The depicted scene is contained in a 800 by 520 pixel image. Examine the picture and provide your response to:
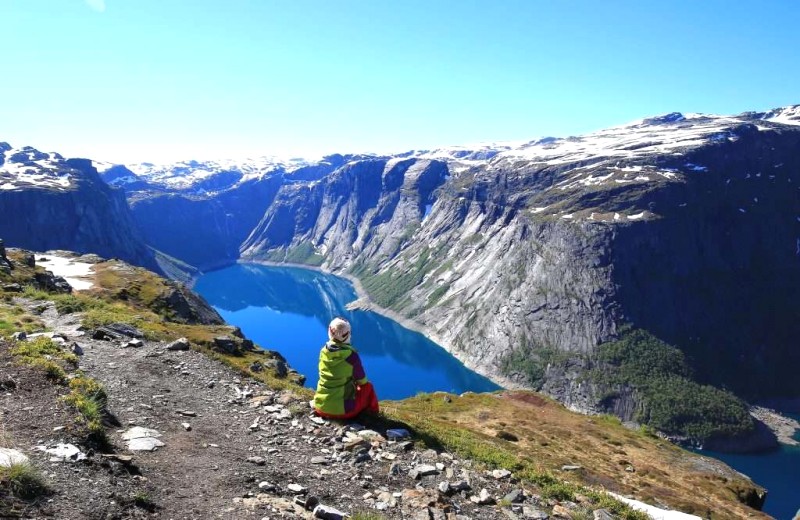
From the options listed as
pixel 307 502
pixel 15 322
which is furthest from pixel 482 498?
pixel 15 322

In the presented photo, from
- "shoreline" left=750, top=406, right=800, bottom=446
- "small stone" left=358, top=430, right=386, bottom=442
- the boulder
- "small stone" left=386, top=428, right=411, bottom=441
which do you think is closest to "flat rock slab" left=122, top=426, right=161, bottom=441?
"small stone" left=358, top=430, right=386, bottom=442

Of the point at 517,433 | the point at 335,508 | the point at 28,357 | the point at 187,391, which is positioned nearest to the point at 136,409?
the point at 187,391

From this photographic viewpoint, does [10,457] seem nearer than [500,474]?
Yes

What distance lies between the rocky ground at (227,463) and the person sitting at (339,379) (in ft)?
Answer: 2.01

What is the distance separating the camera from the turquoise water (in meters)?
126

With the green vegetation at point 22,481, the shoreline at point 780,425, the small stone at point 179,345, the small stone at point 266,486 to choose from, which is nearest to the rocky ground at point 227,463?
the small stone at point 266,486

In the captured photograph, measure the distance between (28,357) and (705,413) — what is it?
21737cm

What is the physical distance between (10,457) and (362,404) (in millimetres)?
11400

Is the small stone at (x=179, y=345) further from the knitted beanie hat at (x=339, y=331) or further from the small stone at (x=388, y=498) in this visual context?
the small stone at (x=388, y=498)

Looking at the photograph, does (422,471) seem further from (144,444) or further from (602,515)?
(144,444)

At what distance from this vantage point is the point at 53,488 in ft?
34.4

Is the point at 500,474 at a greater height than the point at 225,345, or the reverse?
the point at 500,474

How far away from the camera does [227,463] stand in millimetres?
14711

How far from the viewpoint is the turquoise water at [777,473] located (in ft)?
413
